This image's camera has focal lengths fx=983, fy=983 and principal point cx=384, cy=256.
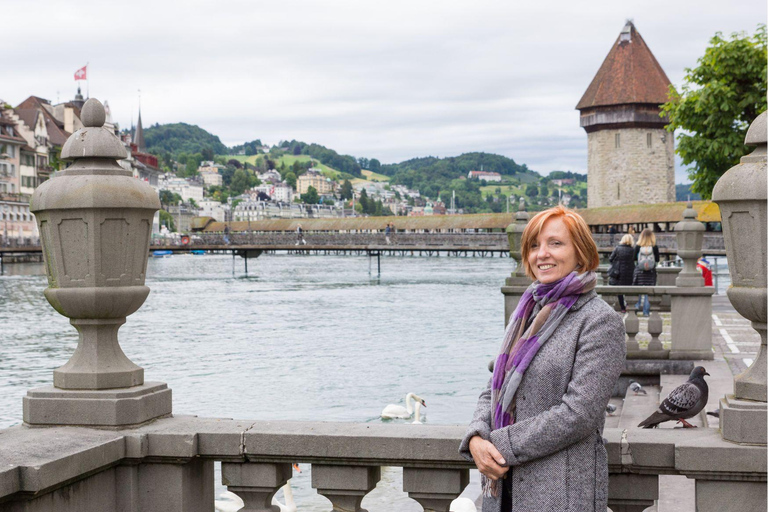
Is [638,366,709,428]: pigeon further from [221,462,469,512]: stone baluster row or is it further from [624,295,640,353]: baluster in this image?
[624,295,640,353]: baluster

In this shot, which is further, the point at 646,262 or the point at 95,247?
the point at 646,262

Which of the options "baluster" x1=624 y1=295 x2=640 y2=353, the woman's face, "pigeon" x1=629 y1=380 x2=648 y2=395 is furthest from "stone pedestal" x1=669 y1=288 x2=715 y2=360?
the woman's face

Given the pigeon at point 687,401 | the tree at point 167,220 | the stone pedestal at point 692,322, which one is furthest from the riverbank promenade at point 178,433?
the tree at point 167,220

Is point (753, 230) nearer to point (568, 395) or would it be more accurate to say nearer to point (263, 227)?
point (568, 395)

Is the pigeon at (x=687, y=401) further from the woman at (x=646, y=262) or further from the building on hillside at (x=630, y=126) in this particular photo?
the building on hillside at (x=630, y=126)

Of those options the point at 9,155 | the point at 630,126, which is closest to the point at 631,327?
the point at 630,126

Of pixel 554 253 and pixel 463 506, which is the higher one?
pixel 554 253

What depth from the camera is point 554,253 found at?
2750 millimetres

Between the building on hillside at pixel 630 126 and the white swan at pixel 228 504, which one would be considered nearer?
the white swan at pixel 228 504

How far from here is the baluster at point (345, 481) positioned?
3311 mm

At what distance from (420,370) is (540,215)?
1883 centimetres

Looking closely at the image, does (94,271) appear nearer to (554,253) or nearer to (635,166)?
(554,253)

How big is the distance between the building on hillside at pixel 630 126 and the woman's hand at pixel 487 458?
71.8 meters

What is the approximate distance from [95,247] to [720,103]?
1068 inches
